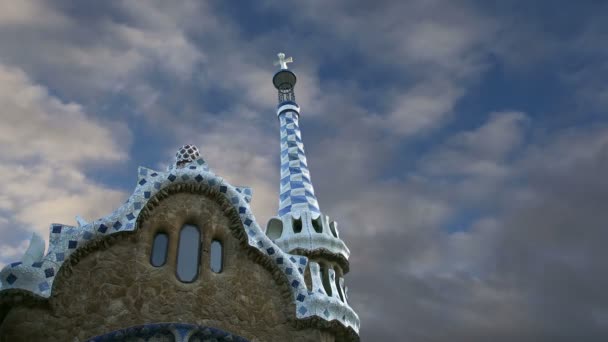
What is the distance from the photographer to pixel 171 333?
8109mm

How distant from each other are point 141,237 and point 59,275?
1.31m

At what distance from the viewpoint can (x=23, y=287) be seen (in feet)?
25.2

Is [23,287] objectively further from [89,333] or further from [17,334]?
[89,333]

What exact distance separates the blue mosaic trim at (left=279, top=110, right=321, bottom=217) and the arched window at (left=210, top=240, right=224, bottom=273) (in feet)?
14.5

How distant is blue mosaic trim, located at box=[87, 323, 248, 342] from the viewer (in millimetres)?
7867

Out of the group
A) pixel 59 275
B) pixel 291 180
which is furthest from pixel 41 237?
pixel 291 180

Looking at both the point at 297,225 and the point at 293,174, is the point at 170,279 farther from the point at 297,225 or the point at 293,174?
the point at 293,174

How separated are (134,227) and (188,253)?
3.14 ft

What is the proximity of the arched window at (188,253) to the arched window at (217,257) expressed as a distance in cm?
26

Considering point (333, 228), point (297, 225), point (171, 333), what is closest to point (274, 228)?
point (297, 225)

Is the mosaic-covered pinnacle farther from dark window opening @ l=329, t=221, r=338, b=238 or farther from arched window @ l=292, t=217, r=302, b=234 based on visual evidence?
dark window opening @ l=329, t=221, r=338, b=238

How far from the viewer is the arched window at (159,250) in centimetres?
884

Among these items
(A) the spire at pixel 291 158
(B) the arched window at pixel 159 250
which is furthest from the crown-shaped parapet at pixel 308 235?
(B) the arched window at pixel 159 250

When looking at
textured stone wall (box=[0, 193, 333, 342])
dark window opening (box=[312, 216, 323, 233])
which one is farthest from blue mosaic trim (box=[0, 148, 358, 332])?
dark window opening (box=[312, 216, 323, 233])
